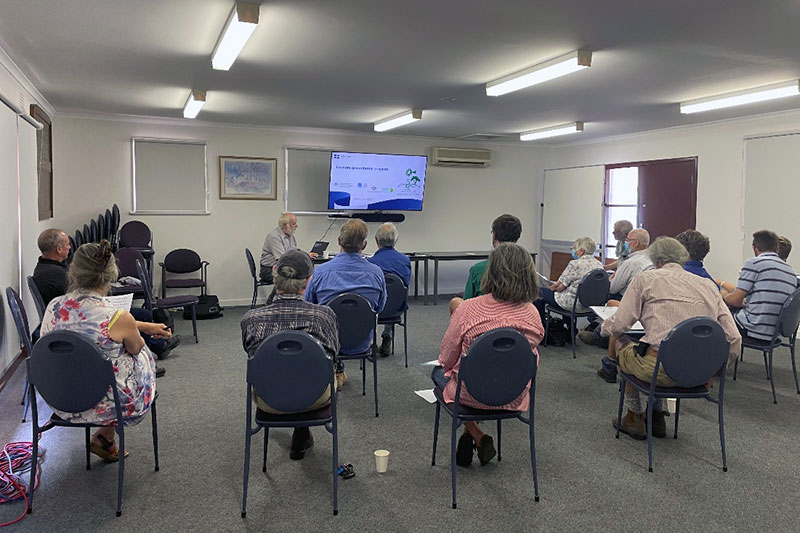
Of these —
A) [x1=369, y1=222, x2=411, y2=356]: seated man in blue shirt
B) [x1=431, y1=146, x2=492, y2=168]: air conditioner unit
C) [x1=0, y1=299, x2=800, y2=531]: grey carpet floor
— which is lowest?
[x1=0, y1=299, x2=800, y2=531]: grey carpet floor

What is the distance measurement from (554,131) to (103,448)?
269 inches

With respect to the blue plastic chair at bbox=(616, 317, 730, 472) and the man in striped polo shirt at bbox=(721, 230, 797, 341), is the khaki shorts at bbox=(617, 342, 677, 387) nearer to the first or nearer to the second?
the blue plastic chair at bbox=(616, 317, 730, 472)

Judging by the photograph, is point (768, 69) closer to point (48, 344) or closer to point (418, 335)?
point (418, 335)

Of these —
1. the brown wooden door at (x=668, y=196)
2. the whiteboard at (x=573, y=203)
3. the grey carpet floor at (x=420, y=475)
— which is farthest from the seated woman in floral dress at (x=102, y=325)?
the whiteboard at (x=573, y=203)

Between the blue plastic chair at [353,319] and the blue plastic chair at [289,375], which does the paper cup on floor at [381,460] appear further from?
the blue plastic chair at [353,319]

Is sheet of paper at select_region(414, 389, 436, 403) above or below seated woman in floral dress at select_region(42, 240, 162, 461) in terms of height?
below

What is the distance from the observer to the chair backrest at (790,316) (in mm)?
3959

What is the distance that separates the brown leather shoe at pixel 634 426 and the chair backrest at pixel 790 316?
1.46m

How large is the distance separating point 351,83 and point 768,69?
3.51m

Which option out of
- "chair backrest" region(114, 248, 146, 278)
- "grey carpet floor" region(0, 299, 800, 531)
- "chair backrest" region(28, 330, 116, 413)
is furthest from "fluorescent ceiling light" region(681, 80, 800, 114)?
"chair backrest" region(114, 248, 146, 278)

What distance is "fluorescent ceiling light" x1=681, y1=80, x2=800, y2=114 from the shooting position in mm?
5001

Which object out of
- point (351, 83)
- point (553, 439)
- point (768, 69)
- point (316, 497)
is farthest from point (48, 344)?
point (768, 69)

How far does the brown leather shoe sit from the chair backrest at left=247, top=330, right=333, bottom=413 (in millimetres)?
2041

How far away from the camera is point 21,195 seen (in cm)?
475
